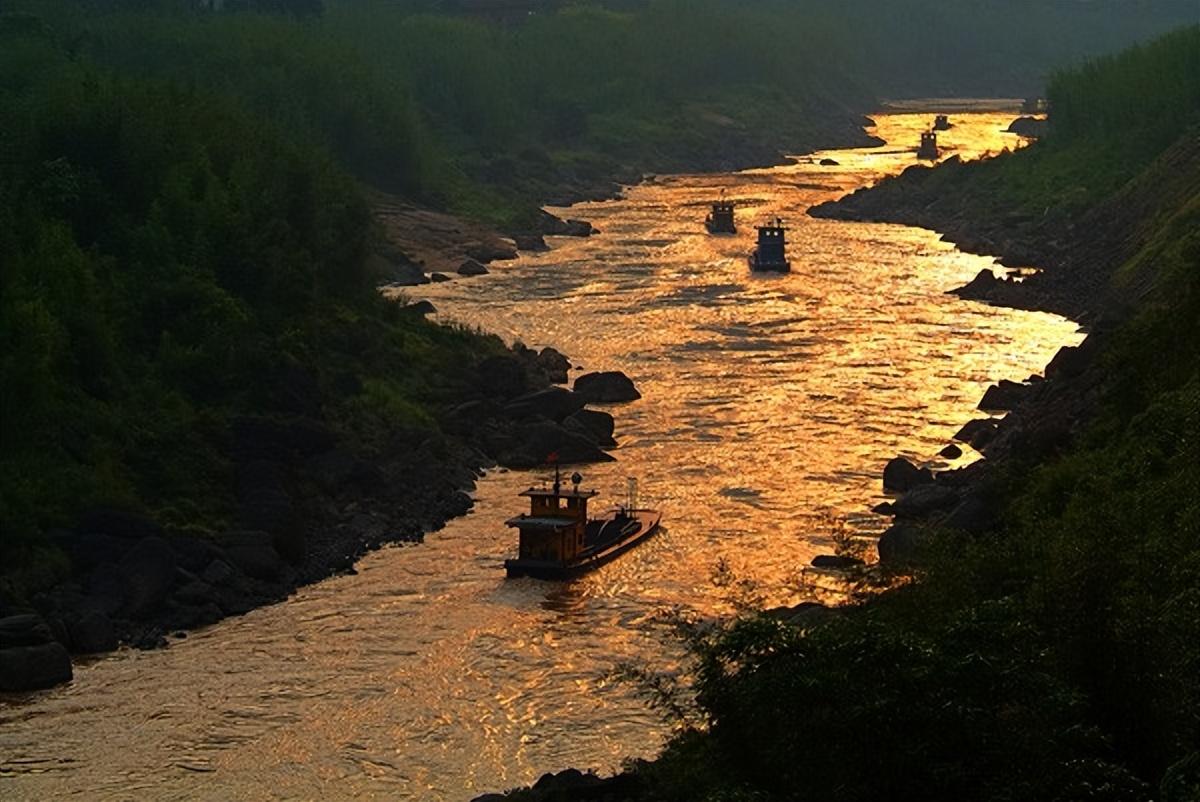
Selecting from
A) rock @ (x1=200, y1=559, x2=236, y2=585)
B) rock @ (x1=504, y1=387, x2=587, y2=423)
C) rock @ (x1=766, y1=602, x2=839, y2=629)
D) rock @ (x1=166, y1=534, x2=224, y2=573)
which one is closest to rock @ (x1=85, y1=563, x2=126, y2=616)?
rock @ (x1=166, y1=534, x2=224, y2=573)

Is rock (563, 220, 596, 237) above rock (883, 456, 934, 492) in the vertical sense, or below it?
above

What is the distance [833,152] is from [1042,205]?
191 feet

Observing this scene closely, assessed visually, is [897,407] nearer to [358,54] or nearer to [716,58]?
[358,54]

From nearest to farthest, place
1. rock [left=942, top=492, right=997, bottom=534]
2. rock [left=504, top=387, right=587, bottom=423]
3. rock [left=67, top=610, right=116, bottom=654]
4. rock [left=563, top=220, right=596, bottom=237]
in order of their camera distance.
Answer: rock [left=67, top=610, right=116, bottom=654]
rock [left=942, top=492, right=997, bottom=534]
rock [left=504, top=387, right=587, bottom=423]
rock [left=563, top=220, right=596, bottom=237]

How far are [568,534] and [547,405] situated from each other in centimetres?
1455

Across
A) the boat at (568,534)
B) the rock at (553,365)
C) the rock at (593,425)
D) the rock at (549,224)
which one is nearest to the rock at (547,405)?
the rock at (593,425)

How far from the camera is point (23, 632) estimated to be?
40.2 meters

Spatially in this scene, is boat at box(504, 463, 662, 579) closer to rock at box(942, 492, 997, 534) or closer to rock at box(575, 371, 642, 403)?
rock at box(942, 492, 997, 534)

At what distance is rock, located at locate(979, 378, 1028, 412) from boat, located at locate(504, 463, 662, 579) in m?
16.5

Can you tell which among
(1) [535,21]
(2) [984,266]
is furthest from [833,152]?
(2) [984,266]

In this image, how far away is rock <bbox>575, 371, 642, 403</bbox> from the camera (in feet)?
212

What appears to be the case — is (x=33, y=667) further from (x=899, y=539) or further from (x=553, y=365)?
(x=553, y=365)

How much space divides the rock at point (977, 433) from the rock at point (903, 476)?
4.69 metres

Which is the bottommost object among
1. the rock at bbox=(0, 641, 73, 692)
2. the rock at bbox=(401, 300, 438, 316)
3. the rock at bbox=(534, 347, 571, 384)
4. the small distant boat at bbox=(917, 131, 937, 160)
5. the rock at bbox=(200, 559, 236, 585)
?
the rock at bbox=(0, 641, 73, 692)
